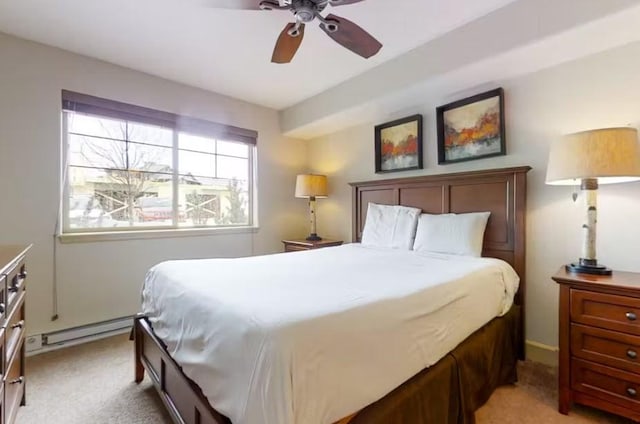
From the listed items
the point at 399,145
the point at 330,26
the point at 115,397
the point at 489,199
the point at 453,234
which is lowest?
the point at 115,397

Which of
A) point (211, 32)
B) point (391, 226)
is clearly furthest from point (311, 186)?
point (211, 32)

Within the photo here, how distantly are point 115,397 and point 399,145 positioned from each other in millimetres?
3192

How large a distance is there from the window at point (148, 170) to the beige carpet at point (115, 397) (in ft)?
3.97

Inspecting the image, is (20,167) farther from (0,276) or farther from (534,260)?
(534,260)

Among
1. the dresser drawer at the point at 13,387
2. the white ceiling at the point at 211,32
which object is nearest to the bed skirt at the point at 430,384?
the dresser drawer at the point at 13,387

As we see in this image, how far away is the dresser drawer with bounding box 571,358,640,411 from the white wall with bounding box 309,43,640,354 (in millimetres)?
637

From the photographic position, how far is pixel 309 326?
3.32 ft

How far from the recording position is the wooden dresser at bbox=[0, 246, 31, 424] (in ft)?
4.19

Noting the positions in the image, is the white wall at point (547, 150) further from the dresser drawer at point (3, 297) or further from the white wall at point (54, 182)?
the dresser drawer at point (3, 297)

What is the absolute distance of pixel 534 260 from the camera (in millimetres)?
2369

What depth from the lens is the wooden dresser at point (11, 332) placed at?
1.28 meters

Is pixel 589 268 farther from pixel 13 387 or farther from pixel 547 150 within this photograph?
pixel 13 387

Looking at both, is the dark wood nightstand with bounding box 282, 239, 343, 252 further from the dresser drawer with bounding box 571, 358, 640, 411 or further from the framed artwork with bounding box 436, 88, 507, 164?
the dresser drawer with bounding box 571, 358, 640, 411

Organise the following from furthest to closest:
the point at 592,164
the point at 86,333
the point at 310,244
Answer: the point at 310,244, the point at 86,333, the point at 592,164
